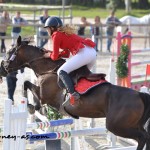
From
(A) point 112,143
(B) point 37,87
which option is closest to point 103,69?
(A) point 112,143

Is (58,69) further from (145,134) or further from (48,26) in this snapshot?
(145,134)

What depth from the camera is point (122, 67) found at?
12.5 m

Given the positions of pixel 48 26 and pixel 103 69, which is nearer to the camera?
pixel 48 26

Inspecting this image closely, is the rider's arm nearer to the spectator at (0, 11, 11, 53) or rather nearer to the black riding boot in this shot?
the black riding boot

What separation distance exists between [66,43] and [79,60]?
11.5 inches

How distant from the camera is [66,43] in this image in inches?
295

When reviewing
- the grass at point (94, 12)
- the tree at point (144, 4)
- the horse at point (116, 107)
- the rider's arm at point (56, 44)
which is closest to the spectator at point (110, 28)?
the rider's arm at point (56, 44)

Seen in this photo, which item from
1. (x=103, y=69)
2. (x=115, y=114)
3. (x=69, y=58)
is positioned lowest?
(x=103, y=69)

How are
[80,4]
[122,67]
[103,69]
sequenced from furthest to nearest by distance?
[80,4]
[103,69]
[122,67]

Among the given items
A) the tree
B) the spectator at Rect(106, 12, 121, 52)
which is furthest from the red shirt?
the tree

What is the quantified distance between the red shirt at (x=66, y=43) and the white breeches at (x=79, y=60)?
0.07 metres

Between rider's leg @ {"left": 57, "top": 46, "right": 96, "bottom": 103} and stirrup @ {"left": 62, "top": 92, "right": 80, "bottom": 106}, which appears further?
rider's leg @ {"left": 57, "top": 46, "right": 96, "bottom": 103}

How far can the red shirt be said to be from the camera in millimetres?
7406

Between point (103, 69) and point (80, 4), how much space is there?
32106 mm
